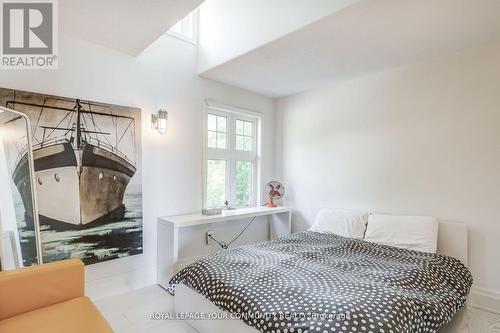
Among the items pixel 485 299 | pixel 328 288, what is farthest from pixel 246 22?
pixel 485 299

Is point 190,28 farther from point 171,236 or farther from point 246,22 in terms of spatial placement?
point 171,236

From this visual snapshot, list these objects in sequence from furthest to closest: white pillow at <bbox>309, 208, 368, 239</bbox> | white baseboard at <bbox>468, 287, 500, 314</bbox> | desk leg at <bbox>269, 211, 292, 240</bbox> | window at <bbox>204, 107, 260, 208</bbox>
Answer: desk leg at <bbox>269, 211, 292, 240</bbox> → window at <bbox>204, 107, 260, 208</bbox> → white pillow at <bbox>309, 208, 368, 239</bbox> → white baseboard at <bbox>468, 287, 500, 314</bbox>

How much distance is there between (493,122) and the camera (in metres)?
2.36

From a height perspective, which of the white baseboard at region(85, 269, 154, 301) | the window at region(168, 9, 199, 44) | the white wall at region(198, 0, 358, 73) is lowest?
the white baseboard at region(85, 269, 154, 301)

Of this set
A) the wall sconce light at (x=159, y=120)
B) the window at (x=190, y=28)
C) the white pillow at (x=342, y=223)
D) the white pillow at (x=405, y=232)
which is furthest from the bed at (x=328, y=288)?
the window at (x=190, y=28)

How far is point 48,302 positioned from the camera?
1610 mm

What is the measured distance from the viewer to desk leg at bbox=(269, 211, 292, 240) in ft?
12.4

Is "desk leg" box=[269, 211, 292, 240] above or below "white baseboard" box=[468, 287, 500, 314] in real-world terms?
above

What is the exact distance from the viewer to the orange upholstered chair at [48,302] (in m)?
1.38

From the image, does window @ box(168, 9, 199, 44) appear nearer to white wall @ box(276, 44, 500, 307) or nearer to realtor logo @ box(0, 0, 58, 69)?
realtor logo @ box(0, 0, 58, 69)

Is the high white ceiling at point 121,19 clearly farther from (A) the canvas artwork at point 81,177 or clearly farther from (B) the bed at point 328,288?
(B) the bed at point 328,288

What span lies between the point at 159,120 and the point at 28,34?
3.92 ft

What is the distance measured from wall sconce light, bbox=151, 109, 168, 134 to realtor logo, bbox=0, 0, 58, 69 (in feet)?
3.06

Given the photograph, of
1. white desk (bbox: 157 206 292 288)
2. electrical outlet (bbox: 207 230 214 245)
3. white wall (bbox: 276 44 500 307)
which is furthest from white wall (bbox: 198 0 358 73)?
electrical outlet (bbox: 207 230 214 245)
